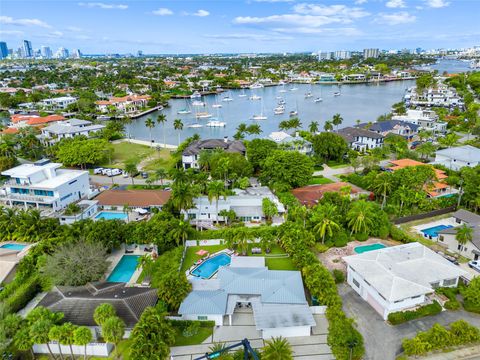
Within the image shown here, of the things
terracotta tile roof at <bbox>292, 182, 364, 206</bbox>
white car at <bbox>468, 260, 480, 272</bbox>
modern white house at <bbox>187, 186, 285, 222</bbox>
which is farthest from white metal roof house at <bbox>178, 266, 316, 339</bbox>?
white car at <bbox>468, 260, 480, 272</bbox>

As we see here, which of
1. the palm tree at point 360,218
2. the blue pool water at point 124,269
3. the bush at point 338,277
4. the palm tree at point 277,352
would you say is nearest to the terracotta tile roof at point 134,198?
the blue pool water at point 124,269

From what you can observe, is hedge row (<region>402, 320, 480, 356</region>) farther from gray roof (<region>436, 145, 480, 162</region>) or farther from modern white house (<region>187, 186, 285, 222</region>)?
gray roof (<region>436, 145, 480, 162</region>)

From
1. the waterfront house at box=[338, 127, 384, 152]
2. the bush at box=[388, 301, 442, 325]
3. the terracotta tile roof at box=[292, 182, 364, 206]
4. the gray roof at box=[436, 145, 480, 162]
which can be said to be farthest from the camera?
the waterfront house at box=[338, 127, 384, 152]

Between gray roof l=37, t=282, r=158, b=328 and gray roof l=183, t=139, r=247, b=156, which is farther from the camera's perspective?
gray roof l=183, t=139, r=247, b=156

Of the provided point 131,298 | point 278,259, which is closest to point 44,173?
point 131,298

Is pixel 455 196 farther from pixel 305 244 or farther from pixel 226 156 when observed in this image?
pixel 226 156

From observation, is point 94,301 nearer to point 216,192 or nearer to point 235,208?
point 216,192

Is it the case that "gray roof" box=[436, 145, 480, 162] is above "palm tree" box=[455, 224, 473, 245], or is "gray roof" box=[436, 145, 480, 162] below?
above
